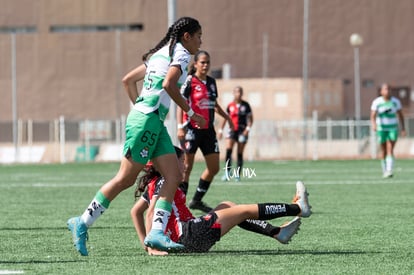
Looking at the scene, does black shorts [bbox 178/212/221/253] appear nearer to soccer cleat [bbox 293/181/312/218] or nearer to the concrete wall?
soccer cleat [bbox 293/181/312/218]

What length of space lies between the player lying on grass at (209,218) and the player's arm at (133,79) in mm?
802

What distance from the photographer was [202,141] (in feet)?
55.3

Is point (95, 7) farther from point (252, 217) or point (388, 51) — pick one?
point (252, 217)

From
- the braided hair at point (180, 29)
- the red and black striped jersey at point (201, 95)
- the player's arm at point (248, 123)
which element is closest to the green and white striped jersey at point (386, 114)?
the player's arm at point (248, 123)

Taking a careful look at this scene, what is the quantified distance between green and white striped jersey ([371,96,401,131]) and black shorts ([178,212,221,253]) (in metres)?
17.0

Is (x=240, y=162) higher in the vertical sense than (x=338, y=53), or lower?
lower

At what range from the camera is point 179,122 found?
57.1 ft

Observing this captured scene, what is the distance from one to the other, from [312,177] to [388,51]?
45.1m

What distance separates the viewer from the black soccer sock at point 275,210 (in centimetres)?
1030

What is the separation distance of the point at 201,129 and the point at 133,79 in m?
6.14

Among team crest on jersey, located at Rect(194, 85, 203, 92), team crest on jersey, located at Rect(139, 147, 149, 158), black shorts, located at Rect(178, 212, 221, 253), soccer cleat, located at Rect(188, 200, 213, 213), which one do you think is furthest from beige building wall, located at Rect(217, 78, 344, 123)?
team crest on jersey, located at Rect(139, 147, 149, 158)

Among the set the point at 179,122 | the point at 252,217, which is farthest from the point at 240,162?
the point at 252,217

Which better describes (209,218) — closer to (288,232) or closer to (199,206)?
(288,232)

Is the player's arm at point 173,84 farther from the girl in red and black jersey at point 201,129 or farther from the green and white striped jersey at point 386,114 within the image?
the green and white striped jersey at point 386,114
